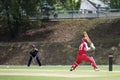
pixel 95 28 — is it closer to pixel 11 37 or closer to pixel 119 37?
pixel 119 37

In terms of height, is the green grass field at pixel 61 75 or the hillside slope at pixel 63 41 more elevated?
the green grass field at pixel 61 75

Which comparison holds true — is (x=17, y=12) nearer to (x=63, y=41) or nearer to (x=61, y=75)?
(x=63, y=41)

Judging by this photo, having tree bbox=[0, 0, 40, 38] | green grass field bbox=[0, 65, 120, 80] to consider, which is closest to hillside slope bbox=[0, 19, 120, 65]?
tree bbox=[0, 0, 40, 38]

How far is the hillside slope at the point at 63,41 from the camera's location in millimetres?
48191

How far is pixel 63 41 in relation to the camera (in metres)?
52.6

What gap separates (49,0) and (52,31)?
11.7ft

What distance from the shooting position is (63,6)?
58531 mm

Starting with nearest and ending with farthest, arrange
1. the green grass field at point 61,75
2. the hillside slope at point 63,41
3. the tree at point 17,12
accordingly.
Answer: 1. the green grass field at point 61,75
2. the hillside slope at point 63,41
3. the tree at point 17,12

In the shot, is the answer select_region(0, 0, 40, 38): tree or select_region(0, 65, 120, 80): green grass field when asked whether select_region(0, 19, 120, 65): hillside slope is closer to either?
select_region(0, 0, 40, 38): tree

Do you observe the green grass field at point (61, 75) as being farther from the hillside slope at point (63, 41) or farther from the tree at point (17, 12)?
the tree at point (17, 12)

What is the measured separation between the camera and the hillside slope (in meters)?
48.2

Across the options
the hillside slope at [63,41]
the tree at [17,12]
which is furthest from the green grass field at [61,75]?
the tree at [17,12]

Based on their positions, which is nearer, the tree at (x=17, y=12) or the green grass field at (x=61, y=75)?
the green grass field at (x=61, y=75)

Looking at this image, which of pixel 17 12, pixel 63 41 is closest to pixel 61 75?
pixel 63 41
